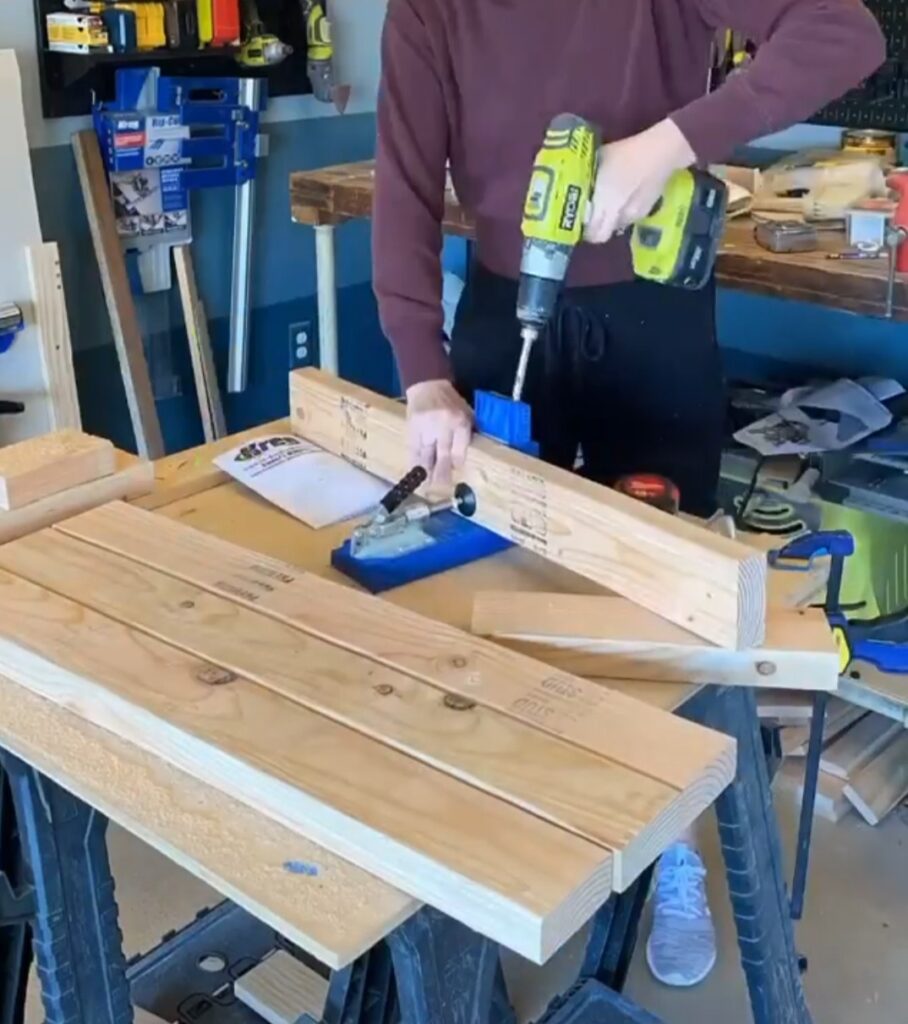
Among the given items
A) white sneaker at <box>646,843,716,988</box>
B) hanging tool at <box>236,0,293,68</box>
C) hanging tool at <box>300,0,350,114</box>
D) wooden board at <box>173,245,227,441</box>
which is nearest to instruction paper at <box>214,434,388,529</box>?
white sneaker at <box>646,843,716,988</box>

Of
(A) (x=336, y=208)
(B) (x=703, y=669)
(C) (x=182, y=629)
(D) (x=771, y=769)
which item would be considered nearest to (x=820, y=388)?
(A) (x=336, y=208)

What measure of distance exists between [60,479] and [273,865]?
0.62 meters

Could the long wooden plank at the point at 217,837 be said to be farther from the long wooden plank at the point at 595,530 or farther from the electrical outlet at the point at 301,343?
the electrical outlet at the point at 301,343

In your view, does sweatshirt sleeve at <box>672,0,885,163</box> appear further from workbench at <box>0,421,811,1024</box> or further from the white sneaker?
the white sneaker

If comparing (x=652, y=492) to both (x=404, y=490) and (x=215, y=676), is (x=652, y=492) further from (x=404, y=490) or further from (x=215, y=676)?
(x=215, y=676)

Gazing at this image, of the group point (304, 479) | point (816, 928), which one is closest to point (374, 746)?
point (304, 479)

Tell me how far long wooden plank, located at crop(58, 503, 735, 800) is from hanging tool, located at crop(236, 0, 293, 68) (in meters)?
1.85

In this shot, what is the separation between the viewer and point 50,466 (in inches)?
53.9

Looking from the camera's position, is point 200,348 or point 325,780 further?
point 200,348

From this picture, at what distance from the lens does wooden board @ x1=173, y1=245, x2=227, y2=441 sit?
9.80 ft

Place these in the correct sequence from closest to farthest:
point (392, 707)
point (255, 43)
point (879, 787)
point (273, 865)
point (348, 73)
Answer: point (273, 865)
point (392, 707)
point (879, 787)
point (255, 43)
point (348, 73)

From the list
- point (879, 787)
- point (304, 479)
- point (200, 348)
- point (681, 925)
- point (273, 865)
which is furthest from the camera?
point (200, 348)

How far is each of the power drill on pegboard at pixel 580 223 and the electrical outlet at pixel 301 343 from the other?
1.91m

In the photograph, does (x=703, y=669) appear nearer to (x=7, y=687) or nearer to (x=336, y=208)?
(x=7, y=687)
